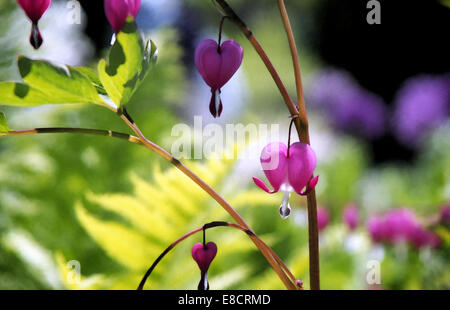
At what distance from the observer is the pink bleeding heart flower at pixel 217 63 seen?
13.9 inches

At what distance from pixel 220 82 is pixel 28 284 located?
0.66m

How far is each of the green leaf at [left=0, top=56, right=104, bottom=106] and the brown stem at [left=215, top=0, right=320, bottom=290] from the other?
11 cm

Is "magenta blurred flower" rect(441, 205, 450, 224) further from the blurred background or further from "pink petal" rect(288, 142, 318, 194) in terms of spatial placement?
"pink petal" rect(288, 142, 318, 194)

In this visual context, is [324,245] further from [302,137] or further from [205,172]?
[302,137]

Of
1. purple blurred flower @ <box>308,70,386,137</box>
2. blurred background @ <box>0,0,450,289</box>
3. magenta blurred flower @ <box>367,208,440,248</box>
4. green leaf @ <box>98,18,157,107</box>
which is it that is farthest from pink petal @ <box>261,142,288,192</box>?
purple blurred flower @ <box>308,70,386,137</box>

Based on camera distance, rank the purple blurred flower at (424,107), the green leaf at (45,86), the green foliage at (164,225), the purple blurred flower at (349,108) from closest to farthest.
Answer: the green leaf at (45,86) → the green foliage at (164,225) → the purple blurred flower at (424,107) → the purple blurred flower at (349,108)

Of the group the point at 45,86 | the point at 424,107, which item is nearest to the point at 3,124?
the point at 45,86

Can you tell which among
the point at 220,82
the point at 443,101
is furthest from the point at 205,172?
the point at 443,101

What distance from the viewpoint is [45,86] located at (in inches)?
11.7

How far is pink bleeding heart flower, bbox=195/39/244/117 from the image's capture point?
0.35 m

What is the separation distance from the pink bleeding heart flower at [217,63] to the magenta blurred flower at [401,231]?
0.64m

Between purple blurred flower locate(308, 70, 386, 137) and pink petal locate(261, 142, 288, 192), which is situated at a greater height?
purple blurred flower locate(308, 70, 386, 137)

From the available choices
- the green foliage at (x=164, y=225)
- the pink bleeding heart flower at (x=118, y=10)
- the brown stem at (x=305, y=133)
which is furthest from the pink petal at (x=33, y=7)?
the green foliage at (x=164, y=225)

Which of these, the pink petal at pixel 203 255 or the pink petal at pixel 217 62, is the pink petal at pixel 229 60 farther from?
the pink petal at pixel 203 255
